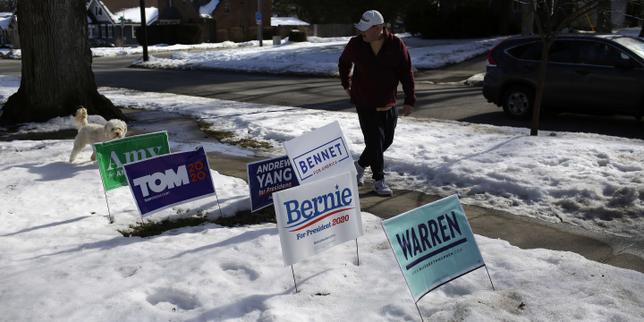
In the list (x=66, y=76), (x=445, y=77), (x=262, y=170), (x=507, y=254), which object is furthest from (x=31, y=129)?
(x=445, y=77)

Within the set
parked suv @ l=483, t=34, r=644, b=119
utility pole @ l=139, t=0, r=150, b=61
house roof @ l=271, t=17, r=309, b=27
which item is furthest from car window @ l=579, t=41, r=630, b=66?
house roof @ l=271, t=17, r=309, b=27

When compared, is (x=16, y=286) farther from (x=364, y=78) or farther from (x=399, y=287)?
(x=364, y=78)

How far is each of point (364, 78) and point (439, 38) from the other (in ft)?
102

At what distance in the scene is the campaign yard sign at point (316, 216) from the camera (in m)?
4.03

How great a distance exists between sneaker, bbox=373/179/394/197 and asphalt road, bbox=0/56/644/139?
5500 mm

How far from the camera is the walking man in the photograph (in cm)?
596

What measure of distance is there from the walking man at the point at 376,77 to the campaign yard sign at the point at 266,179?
3.17 feet

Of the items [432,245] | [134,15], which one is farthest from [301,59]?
[134,15]

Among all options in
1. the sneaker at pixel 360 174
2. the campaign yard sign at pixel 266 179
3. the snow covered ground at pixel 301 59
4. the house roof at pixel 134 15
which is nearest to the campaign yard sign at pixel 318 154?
the campaign yard sign at pixel 266 179

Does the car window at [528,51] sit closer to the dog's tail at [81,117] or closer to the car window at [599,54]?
the car window at [599,54]

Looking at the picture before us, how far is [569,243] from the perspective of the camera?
5016mm

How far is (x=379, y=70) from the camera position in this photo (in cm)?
606

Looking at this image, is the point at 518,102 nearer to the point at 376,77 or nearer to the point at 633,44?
the point at 633,44

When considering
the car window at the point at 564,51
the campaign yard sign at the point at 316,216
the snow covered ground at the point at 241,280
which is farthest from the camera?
the car window at the point at 564,51
